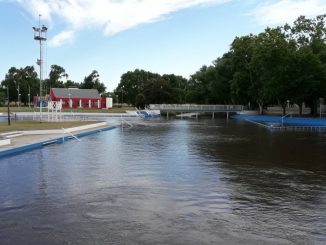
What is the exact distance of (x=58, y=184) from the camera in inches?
420

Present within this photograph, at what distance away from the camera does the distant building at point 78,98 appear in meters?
95.8

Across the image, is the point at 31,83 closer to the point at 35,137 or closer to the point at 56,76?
the point at 56,76

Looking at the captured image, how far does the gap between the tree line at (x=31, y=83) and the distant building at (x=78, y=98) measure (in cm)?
2191

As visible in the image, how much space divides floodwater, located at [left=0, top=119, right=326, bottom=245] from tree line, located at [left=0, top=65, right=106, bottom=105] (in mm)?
107218

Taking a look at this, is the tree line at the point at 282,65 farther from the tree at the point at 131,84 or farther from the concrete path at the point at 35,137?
the tree at the point at 131,84

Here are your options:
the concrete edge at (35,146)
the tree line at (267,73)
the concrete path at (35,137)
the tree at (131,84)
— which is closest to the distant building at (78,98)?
the tree line at (267,73)

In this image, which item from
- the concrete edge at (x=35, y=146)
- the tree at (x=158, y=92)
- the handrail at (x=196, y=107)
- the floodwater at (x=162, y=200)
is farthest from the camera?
the tree at (x=158, y=92)

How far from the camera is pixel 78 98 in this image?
97062mm

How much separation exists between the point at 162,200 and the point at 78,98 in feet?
299

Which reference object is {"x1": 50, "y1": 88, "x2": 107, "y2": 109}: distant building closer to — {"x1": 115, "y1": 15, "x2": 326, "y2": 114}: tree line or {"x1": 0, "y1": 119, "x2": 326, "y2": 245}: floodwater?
{"x1": 115, "y1": 15, "x2": 326, "y2": 114}: tree line

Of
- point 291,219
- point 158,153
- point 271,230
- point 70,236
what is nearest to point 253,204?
point 291,219

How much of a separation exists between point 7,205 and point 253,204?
556 centimetres

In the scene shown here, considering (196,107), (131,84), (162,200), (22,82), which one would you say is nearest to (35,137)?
(162,200)

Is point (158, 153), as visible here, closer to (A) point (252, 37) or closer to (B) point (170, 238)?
(B) point (170, 238)
